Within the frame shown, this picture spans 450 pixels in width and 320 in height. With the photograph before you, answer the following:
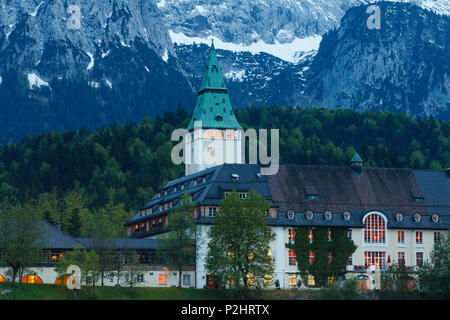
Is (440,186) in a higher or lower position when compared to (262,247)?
higher

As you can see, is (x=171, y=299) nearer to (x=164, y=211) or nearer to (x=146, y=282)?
(x=146, y=282)

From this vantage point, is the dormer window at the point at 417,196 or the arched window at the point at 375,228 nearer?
the arched window at the point at 375,228

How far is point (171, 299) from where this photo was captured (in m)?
139

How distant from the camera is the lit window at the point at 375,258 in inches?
6471

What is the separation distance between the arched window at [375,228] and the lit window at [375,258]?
177 cm

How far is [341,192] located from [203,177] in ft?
73.2

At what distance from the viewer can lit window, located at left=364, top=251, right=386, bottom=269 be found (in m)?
164

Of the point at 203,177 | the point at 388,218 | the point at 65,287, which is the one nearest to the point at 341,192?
the point at 388,218

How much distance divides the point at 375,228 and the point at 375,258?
15.5 ft

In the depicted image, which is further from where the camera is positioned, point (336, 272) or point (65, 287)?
point (336, 272)

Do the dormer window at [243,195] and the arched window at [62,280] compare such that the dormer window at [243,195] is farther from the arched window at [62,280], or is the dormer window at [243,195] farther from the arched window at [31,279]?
the arched window at [31,279]

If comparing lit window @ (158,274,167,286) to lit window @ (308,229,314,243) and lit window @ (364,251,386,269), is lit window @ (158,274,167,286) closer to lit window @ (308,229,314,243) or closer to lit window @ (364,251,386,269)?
lit window @ (308,229,314,243)

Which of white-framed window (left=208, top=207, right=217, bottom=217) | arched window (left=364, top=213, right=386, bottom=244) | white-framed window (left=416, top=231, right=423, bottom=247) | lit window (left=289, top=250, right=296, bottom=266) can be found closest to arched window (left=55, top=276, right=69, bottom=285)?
white-framed window (left=208, top=207, right=217, bottom=217)

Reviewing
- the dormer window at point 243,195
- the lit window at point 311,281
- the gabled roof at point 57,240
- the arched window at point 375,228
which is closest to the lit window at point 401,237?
the arched window at point 375,228
